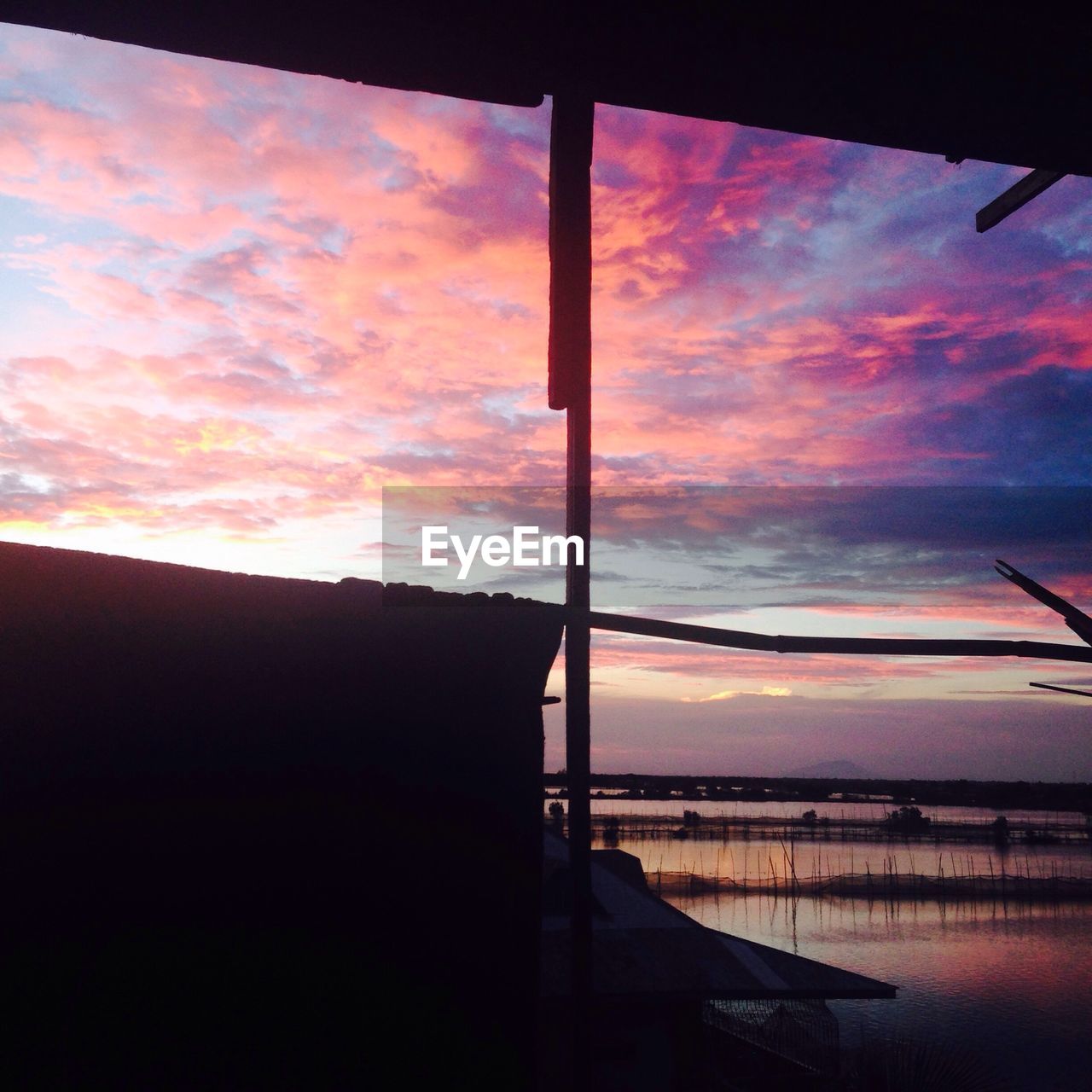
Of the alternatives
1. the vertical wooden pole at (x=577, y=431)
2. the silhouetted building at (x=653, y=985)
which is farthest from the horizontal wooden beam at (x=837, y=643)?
the silhouetted building at (x=653, y=985)

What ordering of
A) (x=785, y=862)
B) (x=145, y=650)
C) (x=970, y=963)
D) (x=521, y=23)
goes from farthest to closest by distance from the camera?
(x=785, y=862), (x=970, y=963), (x=521, y=23), (x=145, y=650)

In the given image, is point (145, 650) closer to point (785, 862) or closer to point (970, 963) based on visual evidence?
point (970, 963)

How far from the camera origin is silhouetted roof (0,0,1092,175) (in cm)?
289

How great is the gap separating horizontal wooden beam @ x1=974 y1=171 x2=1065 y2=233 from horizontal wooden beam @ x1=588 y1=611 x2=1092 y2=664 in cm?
208

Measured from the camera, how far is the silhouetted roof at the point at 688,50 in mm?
2887

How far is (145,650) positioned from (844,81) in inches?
125

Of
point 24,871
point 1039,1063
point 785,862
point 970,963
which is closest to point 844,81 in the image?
point 24,871

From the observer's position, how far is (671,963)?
1094cm

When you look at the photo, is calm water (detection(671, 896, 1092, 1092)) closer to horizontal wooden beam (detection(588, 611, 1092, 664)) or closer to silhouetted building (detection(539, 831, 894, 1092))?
silhouetted building (detection(539, 831, 894, 1092))

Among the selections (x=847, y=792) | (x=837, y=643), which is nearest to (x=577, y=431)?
(x=837, y=643)

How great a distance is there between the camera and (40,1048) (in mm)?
1890

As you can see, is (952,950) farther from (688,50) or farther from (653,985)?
(688,50)

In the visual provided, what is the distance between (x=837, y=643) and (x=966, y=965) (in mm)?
45013

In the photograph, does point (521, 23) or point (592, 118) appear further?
point (592, 118)
